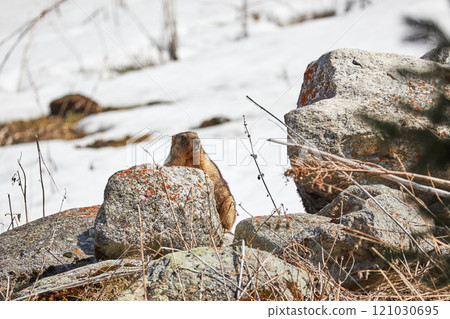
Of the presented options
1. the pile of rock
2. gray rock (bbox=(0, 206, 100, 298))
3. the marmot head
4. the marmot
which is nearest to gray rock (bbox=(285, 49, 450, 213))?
the pile of rock

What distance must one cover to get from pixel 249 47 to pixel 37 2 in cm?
712

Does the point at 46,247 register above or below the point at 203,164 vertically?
below

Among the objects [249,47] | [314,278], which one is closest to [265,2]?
[249,47]

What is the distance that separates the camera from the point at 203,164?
4734mm

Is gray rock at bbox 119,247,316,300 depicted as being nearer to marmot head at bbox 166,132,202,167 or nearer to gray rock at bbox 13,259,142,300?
gray rock at bbox 13,259,142,300

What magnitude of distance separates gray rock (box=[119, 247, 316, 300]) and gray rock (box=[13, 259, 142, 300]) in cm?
20

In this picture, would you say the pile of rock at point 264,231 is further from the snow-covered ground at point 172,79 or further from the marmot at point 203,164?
the snow-covered ground at point 172,79

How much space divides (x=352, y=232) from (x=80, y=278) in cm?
151

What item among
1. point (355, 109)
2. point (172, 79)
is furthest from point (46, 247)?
point (172, 79)

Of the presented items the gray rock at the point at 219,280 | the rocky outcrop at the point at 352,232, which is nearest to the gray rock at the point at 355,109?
the rocky outcrop at the point at 352,232

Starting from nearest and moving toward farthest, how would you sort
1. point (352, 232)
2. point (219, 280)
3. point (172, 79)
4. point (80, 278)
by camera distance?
point (219, 280) → point (80, 278) → point (352, 232) → point (172, 79)

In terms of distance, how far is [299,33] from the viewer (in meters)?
13.5

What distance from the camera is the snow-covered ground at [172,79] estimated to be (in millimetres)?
7641

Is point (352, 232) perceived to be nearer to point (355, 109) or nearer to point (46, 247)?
point (355, 109)
